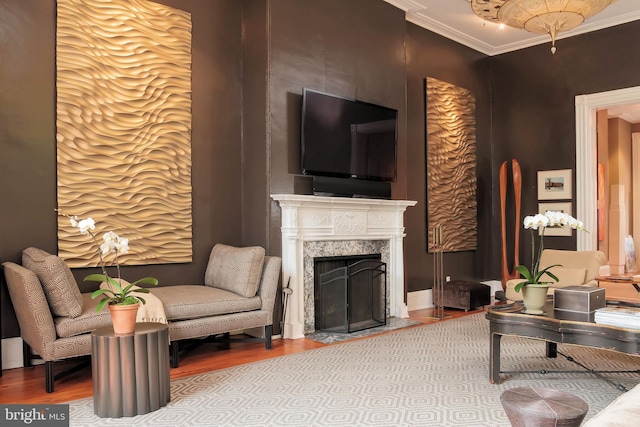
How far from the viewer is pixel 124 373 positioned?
9.31 feet

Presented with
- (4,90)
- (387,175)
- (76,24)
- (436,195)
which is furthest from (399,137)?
(4,90)

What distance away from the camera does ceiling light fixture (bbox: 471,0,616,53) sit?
4234 mm

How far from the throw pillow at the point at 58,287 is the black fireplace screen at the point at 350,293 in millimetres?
2363

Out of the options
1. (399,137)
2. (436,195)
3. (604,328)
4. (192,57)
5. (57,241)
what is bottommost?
(604,328)

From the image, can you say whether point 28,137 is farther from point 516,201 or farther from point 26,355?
point 516,201

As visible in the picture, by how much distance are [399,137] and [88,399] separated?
427cm

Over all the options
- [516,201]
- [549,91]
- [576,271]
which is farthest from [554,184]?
[576,271]

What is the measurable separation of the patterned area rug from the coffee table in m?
0.32

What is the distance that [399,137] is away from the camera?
20.2 feet

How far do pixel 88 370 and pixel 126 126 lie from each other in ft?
6.39

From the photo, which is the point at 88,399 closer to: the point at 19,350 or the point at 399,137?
the point at 19,350

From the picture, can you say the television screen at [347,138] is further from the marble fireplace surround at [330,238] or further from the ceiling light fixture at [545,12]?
the ceiling light fixture at [545,12]

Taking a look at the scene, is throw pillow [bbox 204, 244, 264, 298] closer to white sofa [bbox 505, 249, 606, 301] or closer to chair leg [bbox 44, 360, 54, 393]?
chair leg [bbox 44, 360, 54, 393]

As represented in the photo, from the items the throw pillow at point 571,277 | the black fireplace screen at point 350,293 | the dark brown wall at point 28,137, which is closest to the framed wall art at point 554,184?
the throw pillow at point 571,277
